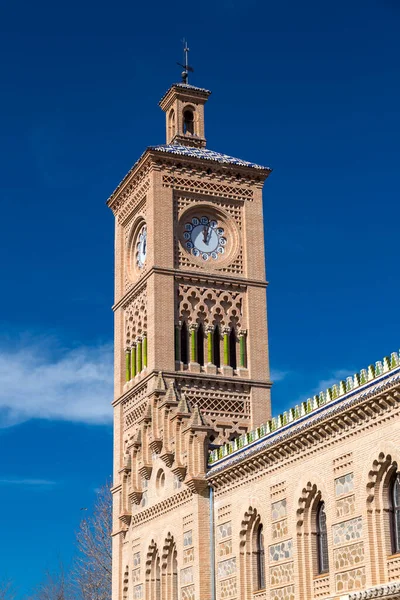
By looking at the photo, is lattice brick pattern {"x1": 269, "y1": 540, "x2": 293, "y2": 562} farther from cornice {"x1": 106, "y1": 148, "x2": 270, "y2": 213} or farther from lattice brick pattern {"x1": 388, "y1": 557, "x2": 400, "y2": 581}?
cornice {"x1": 106, "y1": 148, "x2": 270, "y2": 213}

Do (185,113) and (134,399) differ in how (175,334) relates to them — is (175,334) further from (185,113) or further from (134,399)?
(185,113)

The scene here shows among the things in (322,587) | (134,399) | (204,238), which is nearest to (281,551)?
(322,587)

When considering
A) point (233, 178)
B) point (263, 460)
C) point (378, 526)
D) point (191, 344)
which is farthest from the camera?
point (233, 178)

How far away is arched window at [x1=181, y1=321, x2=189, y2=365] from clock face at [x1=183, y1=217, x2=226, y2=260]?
10.6 feet

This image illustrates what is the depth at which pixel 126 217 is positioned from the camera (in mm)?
45719

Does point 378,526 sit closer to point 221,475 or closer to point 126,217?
point 221,475

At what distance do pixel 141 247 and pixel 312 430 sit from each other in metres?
17.9

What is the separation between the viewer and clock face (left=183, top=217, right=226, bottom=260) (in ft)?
140

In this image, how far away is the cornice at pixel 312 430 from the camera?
82.1 feet

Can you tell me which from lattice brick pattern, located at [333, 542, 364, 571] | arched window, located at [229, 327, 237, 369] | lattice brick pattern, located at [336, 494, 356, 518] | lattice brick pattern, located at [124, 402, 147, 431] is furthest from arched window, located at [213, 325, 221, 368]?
lattice brick pattern, located at [333, 542, 364, 571]

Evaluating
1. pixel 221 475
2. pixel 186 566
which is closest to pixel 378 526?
pixel 221 475

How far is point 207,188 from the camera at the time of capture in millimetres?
43312

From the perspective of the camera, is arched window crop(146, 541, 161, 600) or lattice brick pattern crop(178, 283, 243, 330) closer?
arched window crop(146, 541, 161, 600)

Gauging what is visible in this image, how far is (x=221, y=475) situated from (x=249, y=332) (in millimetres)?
9784
